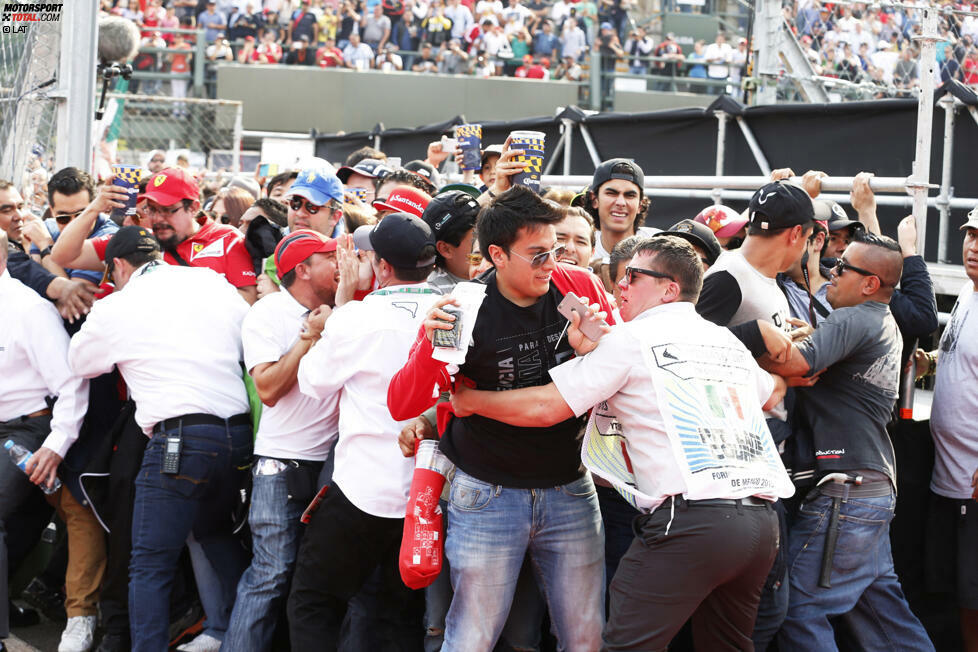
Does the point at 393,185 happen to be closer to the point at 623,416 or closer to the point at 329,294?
the point at 329,294

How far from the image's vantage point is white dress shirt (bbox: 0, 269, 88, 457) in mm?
5293

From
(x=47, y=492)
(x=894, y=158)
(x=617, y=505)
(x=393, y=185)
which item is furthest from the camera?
(x=894, y=158)

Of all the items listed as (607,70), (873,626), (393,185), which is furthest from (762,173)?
(607,70)

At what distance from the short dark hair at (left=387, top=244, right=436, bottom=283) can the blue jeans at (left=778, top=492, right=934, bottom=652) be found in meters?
1.73

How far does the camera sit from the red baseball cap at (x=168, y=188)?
5.41 m

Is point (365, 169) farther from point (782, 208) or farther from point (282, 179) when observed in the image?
point (782, 208)

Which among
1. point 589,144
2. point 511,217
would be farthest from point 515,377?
point 589,144

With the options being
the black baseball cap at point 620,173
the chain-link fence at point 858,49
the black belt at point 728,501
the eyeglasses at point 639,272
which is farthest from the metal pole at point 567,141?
the black belt at point 728,501

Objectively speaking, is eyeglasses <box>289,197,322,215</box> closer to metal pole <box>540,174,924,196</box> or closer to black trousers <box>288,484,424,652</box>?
black trousers <box>288,484,424,652</box>

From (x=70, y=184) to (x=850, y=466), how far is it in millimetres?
4599

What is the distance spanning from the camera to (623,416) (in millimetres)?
3391

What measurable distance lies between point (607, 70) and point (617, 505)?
18.4 meters

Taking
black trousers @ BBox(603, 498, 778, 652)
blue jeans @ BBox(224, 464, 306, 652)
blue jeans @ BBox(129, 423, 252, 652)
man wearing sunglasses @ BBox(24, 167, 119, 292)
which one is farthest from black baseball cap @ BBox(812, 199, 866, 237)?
man wearing sunglasses @ BBox(24, 167, 119, 292)

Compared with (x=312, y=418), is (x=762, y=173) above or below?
above
